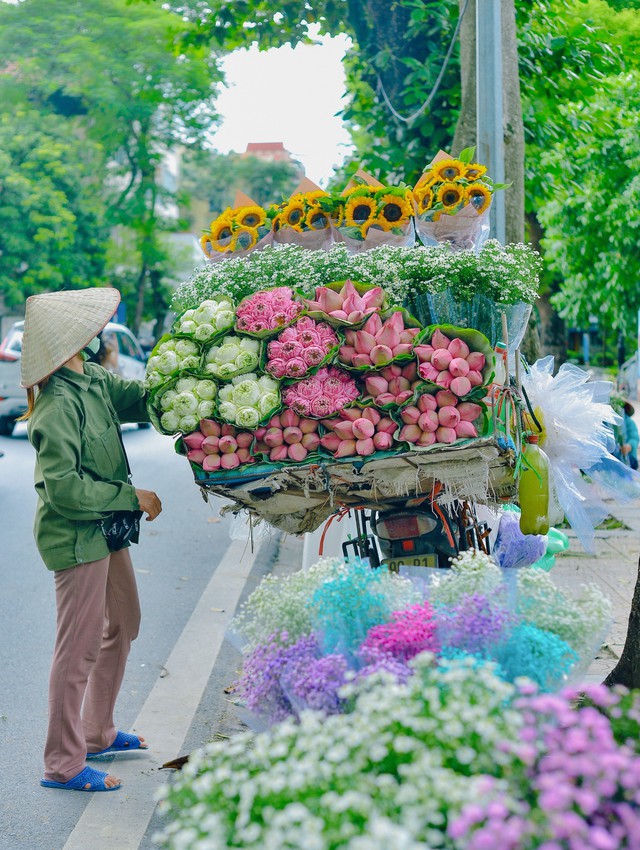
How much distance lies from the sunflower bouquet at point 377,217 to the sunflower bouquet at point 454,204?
6 cm

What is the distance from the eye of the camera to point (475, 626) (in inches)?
105

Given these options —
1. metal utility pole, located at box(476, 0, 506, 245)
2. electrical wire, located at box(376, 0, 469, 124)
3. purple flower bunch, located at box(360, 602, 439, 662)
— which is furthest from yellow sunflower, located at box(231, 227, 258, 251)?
electrical wire, located at box(376, 0, 469, 124)

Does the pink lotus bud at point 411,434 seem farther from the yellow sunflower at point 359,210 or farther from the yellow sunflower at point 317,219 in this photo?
the yellow sunflower at point 317,219

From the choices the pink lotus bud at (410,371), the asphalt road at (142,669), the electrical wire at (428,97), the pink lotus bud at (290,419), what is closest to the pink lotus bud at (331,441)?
the pink lotus bud at (290,419)

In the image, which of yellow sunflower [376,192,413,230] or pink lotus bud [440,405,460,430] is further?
yellow sunflower [376,192,413,230]

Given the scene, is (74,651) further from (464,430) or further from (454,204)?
(454,204)

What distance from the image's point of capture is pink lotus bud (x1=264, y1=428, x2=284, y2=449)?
340 cm

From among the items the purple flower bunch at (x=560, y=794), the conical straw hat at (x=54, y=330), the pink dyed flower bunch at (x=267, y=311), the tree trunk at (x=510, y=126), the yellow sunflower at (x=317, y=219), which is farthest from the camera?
the tree trunk at (x=510, y=126)

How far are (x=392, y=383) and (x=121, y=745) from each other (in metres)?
2.19

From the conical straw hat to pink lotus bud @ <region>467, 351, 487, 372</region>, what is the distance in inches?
59.2

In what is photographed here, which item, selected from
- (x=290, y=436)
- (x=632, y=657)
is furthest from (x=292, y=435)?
(x=632, y=657)

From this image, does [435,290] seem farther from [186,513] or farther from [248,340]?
[186,513]

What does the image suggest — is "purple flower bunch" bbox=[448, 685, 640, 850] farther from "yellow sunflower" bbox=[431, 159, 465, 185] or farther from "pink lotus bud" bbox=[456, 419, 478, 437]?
"yellow sunflower" bbox=[431, 159, 465, 185]

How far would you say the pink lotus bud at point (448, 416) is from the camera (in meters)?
3.31
